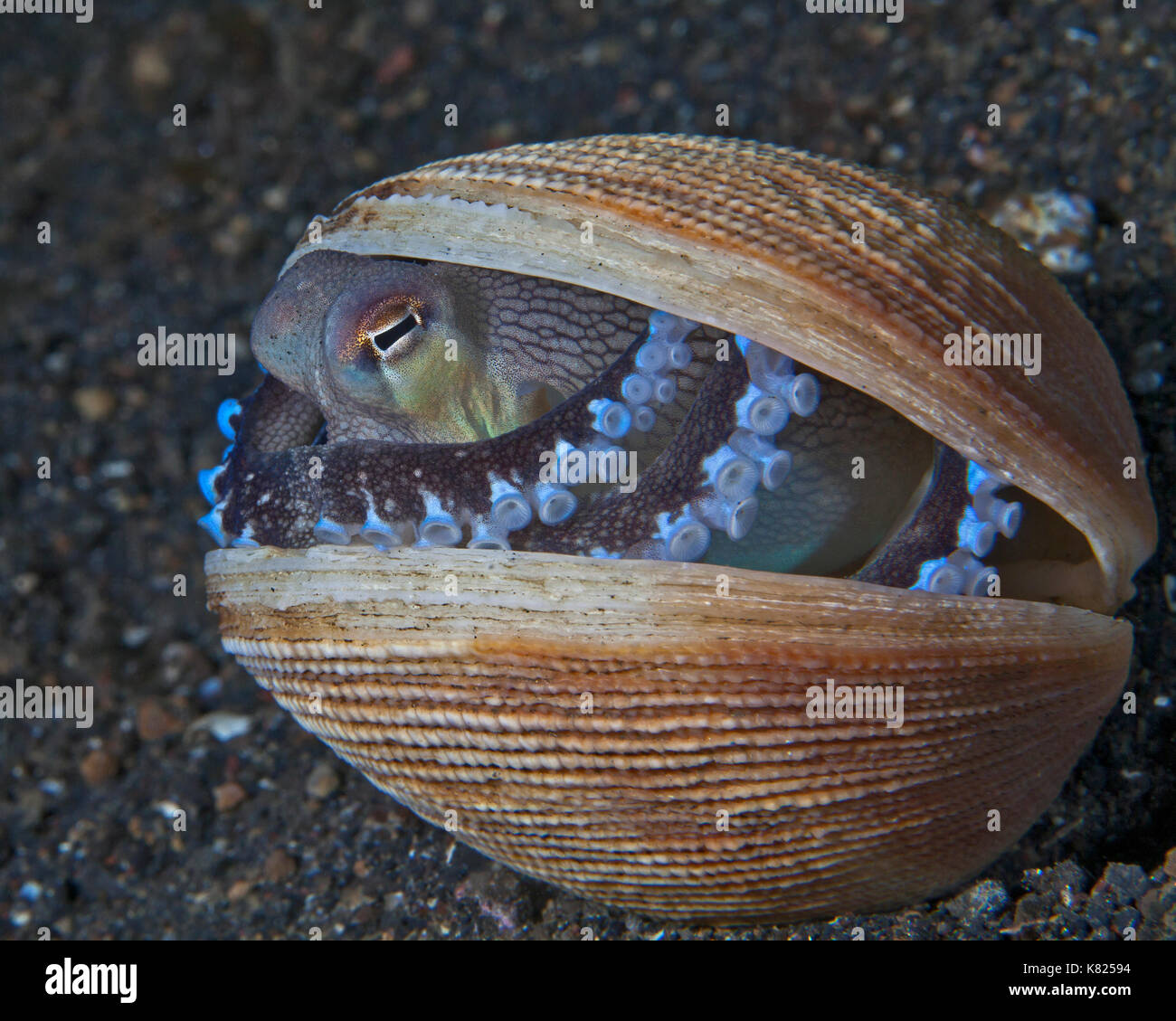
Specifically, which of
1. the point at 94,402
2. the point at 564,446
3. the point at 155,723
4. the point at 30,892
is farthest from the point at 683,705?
the point at 94,402

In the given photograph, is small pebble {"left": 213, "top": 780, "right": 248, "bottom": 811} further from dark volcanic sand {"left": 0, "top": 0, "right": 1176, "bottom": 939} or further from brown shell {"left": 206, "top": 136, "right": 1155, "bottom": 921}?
brown shell {"left": 206, "top": 136, "right": 1155, "bottom": 921}

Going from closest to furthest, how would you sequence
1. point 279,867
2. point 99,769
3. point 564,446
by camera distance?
point 564,446 → point 279,867 → point 99,769

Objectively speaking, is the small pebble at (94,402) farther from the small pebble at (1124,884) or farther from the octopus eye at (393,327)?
the small pebble at (1124,884)

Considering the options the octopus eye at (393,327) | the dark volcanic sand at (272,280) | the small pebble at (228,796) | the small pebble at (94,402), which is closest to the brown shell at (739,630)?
the octopus eye at (393,327)

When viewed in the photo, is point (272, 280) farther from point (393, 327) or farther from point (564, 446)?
point (564, 446)

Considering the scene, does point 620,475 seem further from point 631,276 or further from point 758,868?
point 758,868

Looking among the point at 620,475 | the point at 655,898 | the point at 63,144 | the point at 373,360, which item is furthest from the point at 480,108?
the point at 655,898
